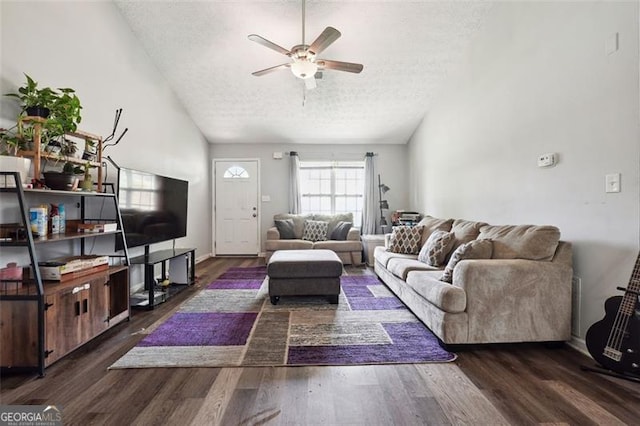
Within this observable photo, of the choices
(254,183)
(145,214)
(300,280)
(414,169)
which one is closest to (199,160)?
(254,183)

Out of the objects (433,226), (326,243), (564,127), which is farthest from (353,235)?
(564,127)

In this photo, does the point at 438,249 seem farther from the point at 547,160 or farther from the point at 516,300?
the point at 547,160

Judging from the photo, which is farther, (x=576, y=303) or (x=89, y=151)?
(x=89, y=151)

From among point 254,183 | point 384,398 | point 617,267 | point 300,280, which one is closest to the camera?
point 384,398

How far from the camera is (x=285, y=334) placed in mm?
2469

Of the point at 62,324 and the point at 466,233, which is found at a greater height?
the point at 466,233

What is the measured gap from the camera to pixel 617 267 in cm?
203

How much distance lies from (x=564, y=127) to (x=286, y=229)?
4299 millimetres

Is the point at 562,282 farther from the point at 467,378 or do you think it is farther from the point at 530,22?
the point at 530,22

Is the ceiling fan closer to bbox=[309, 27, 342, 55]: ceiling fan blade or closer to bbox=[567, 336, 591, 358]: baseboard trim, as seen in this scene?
bbox=[309, 27, 342, 55]: ceiling fan blade

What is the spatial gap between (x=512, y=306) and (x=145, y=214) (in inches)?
142

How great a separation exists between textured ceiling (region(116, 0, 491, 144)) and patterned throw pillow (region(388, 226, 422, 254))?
2.20 m

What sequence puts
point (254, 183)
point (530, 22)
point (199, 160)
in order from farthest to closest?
point (254, 183) < point (199, 160) < point (530, 22)

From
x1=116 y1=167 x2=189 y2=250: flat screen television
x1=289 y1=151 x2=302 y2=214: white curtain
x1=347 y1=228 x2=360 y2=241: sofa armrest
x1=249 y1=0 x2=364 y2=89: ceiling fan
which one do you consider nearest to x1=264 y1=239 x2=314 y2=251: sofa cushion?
x1=347 y1=228 x2=360 y2=241: sofa armrest
